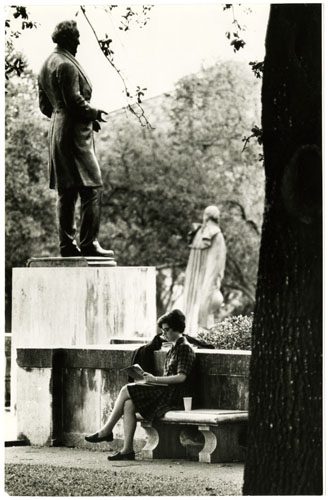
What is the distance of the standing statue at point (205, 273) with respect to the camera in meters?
28.2

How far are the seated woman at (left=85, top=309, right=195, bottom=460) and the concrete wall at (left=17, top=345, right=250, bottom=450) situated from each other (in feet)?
1.65

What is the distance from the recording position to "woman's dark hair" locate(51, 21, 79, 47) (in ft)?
49.8

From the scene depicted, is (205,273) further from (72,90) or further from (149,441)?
(149,441)

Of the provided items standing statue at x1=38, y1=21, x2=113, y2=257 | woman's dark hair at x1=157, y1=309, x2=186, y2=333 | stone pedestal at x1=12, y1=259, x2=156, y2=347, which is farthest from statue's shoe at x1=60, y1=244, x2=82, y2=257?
woman's dark hair at x1=157, y1=309, x2=186, y2=333

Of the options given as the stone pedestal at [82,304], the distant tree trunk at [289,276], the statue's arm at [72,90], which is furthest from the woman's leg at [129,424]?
the distant tree trunk at [289,276]

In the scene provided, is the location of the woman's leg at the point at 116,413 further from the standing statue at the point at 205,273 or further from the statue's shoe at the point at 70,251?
the standing statue at the point at 205,273

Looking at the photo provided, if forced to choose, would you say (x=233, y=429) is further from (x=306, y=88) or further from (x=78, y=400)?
(x=306, y=88)

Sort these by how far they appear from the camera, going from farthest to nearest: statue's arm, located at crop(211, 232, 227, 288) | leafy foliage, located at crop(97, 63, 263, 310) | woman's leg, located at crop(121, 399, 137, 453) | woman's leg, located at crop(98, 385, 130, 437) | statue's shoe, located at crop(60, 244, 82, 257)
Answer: leafy foliage, located at crop(97, 63, 263, 310) → statue's arm, located at crop(211, 232, 227, 288) → statue's shoe, located at crop(60, 244, 82, 257) → woman's leg, located at crop(98, 385, 130, 437) → woman's leg, located at crop(121, 399, 137, 453)

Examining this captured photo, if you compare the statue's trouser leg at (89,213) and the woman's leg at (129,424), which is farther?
the statue's trouser leg at (89,213)

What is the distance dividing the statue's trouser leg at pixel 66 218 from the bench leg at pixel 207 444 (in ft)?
11.3

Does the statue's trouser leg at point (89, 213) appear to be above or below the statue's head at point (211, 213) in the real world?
below

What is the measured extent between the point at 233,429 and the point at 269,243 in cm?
390

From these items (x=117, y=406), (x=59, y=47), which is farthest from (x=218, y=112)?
(x=117, y=406)

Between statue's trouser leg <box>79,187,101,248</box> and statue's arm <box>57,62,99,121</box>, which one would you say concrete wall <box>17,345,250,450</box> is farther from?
statue's arm <box>57,62,99,121</box>
